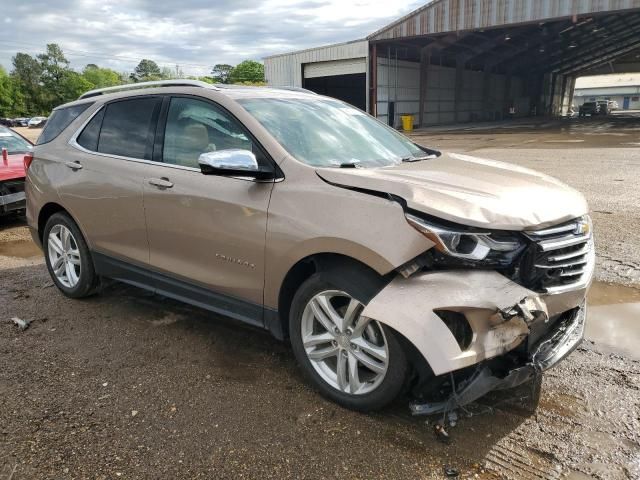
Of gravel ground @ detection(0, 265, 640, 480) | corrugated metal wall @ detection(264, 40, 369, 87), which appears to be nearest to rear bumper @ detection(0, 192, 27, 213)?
gravel ground @ detection(0, 265, 640, 480)

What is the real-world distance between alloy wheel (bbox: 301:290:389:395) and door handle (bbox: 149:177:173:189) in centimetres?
141

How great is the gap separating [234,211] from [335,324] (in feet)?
3.14

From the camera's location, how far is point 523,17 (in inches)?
1083

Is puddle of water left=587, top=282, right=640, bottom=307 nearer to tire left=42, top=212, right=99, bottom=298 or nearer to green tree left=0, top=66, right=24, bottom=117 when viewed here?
tire left=42, top=212, right=99, bottom=298

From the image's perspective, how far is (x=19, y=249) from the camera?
22.1ft

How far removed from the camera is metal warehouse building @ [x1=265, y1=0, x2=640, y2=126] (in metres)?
28.1

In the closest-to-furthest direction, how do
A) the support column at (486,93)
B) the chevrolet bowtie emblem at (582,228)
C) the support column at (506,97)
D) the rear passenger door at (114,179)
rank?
the chevrolet bowtie emblem at (582,228) < the rear passenger door at (114,179) < the support column at (486,93) < the support column at (506,97)

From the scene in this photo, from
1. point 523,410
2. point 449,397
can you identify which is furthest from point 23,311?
point 523,410

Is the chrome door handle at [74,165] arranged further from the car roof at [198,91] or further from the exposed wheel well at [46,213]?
the car roof at [198,91]

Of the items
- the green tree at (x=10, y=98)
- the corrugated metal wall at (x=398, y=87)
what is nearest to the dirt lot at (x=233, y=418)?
the corrugated metal wall at (x=398, y=87)

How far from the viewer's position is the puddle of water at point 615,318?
3732 mm

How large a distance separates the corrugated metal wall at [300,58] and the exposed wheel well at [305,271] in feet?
104

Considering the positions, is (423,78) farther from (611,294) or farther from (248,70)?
(248,70)

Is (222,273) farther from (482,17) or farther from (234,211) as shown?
Answer: (482,17)
